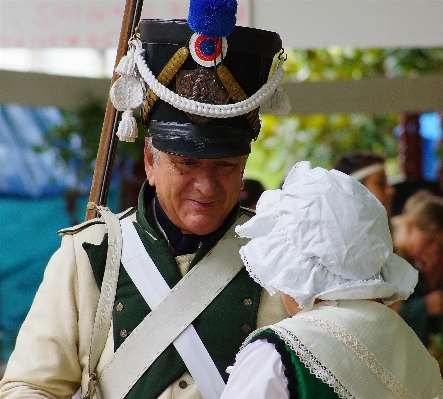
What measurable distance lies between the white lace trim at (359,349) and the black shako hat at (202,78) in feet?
2.54

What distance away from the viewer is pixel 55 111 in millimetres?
5676

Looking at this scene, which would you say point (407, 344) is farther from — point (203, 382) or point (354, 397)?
point (203, 382)

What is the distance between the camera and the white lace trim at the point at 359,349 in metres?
2.03

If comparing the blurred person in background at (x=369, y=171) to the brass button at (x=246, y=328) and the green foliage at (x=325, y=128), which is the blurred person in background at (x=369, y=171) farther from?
the green foliage at (x=325, y=128)

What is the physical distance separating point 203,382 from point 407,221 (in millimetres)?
3368

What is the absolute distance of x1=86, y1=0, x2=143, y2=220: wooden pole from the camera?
3.17 m

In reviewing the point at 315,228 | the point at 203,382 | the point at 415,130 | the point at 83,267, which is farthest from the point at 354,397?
the point at 415,130

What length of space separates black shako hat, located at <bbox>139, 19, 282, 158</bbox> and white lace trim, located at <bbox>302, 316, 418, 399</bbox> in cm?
77

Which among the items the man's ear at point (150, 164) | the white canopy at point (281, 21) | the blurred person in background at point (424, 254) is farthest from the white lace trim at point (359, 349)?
the blurred person in background at point (424, 254)

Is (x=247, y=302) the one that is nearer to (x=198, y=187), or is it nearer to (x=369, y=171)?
(x=198, y=187)

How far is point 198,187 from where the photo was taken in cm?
267

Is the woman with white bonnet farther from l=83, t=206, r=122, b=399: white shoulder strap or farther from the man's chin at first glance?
l=83, t=206, r=122, b=399: white shoulder strap

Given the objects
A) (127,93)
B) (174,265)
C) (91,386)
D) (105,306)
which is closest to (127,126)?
(127,93)

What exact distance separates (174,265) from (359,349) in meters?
0.88
